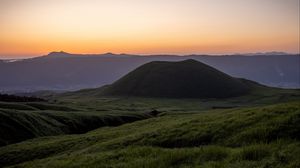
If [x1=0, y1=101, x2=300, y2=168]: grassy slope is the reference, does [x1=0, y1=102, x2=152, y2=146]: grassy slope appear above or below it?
below

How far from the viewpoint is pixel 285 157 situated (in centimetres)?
1702

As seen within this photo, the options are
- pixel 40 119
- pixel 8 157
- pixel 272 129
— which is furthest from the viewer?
pixel 40 119

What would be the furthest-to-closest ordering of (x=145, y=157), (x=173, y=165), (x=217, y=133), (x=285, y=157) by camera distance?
(x=217, y=133) < (x=145, y=157) < (x=173, y=165) < (x=285, y=157)

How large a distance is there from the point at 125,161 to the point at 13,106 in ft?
213

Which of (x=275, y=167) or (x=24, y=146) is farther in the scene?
(x=24, y=146)

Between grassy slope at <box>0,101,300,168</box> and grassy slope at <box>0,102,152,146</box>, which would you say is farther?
grassy slope at <box>0,102,152,146</box>

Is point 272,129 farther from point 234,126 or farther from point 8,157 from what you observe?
point 8,157

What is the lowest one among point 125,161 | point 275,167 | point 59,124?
point 59,124

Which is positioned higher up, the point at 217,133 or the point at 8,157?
the point at 217,133

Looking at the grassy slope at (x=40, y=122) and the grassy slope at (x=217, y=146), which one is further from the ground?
the grassy slope at (x=217, y=146)

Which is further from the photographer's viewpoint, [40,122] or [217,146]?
[40,122]

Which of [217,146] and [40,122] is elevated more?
[217,146]

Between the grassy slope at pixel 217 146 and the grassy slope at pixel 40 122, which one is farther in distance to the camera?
the grassy slope at pixel 40 122

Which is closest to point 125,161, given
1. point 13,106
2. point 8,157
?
point 8,157
